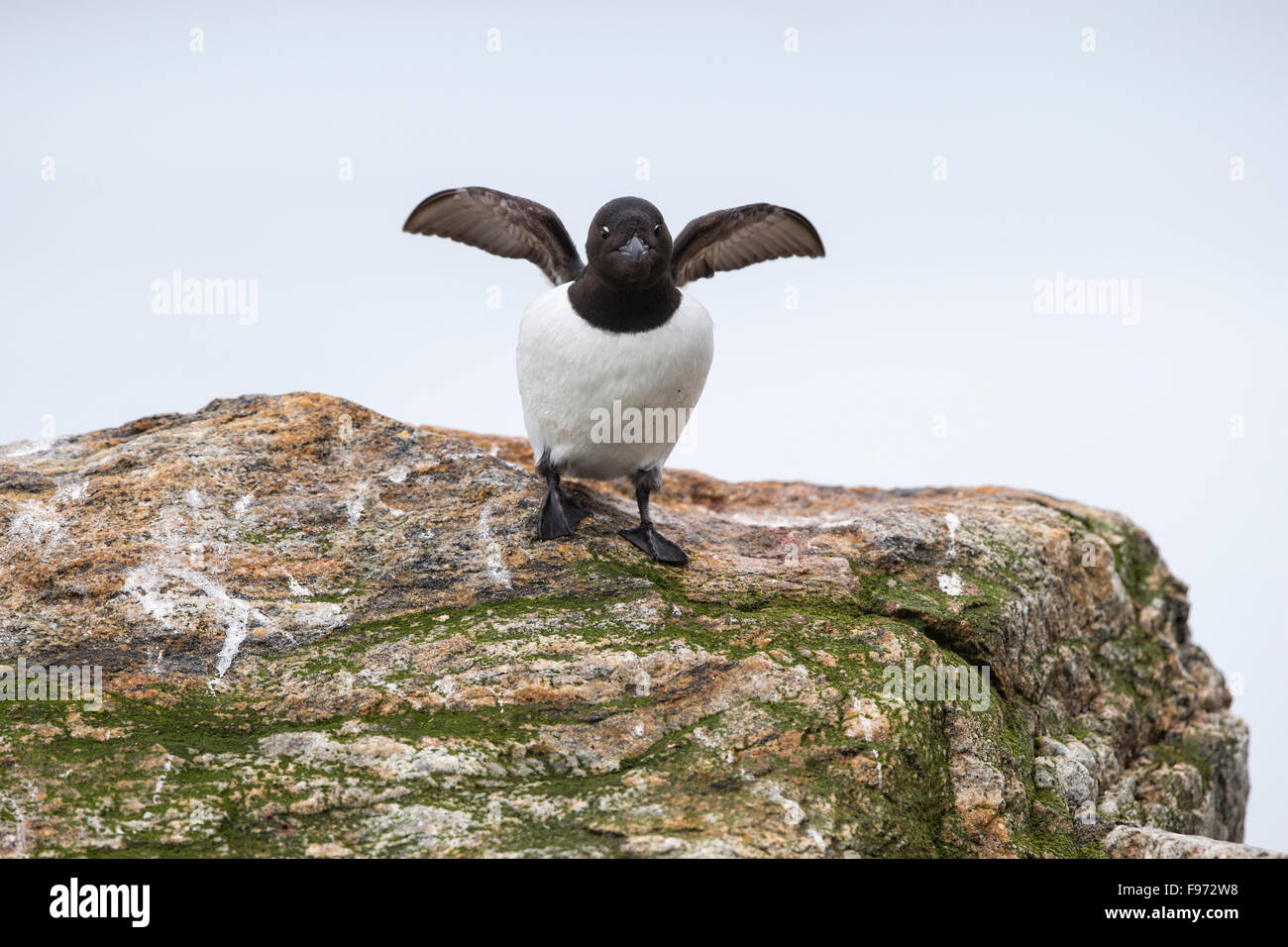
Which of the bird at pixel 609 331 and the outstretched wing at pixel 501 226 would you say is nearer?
the bird at pixel 609 331

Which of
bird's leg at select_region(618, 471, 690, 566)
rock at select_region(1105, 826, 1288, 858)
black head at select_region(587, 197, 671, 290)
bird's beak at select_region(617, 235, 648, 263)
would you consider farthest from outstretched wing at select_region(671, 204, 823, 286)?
rock at select_region(1105, 826, 1288, 858)

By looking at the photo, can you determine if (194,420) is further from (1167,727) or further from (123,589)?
(1167,727)

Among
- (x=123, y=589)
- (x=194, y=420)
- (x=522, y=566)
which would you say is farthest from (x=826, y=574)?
(x=194, y=420)

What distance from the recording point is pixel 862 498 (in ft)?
29.5

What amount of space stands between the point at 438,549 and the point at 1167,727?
4.60 meters

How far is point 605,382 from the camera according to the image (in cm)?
610

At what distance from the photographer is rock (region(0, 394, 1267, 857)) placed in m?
4.20

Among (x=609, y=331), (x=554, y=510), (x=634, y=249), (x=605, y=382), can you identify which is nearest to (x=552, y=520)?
(x=554, y=510)

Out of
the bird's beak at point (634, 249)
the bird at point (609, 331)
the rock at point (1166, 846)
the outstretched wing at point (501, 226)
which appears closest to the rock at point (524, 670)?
the rock at point (1166, 846)

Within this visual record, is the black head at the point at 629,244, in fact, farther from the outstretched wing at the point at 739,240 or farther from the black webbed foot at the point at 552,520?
the black webbed foot at the point at 552,520

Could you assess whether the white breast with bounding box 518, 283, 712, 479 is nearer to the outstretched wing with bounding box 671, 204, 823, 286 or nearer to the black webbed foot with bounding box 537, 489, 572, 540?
the black webbed foot with bounding box 537, 489, 572, 540

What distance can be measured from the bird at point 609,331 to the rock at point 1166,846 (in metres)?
2.50

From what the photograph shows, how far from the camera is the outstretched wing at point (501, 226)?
263 inches

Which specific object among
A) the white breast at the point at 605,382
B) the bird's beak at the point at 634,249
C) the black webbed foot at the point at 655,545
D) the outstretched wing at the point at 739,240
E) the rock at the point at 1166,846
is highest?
the outstretched wing at the point at 739,240
